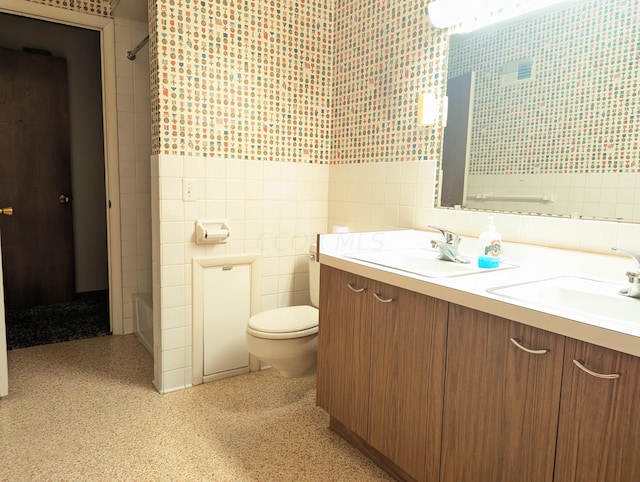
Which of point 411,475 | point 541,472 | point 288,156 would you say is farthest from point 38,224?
point 541,472

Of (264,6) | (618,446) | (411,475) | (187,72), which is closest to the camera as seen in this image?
(618,446)

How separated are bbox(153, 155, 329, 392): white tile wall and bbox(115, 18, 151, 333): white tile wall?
0.94 m

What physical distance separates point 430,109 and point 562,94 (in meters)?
0.58

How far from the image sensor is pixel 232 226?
2.55 m

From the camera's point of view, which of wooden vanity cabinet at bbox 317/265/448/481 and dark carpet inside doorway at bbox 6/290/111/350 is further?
dark carpet inside doorway at bbox 6/290/111/350

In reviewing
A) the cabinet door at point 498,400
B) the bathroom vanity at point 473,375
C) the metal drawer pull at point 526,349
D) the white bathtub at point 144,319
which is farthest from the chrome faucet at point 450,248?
the white bathtub at point 144,319

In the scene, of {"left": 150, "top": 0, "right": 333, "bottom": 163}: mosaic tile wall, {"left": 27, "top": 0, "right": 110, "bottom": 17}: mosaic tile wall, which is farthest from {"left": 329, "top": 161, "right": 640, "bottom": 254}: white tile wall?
{"left": 27, "top": 0, "right": 110, "bottom": 17}: mosaic tile wall

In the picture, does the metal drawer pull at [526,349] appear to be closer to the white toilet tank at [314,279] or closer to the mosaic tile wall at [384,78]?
the mosaic tile wall at [384,78]

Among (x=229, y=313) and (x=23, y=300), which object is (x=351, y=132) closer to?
(x=229, y=313)

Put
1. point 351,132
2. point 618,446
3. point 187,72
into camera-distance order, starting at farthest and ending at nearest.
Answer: point 351,132 < point 187,72 < point 618,446

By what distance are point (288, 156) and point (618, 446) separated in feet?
7.04

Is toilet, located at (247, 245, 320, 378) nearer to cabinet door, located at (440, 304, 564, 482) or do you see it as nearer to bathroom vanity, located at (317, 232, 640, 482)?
bathroom vanity, located at (317, 232, 640, 482)

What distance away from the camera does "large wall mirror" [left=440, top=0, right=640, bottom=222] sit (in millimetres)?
1503

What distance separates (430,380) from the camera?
1473 mm
